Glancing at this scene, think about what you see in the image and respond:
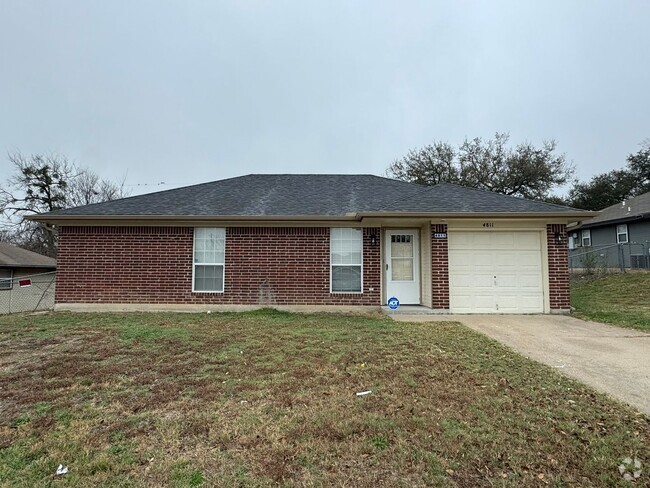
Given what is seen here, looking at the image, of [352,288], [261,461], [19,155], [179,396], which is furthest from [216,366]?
[19,155]

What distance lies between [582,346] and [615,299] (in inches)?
295

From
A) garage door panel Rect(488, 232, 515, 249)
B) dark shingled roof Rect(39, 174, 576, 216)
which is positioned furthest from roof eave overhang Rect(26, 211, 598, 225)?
garage door panel Rect(488, 232, 515, 249)

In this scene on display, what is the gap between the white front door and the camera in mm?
10188

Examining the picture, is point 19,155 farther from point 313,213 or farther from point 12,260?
point 313,213

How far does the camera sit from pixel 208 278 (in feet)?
33.5

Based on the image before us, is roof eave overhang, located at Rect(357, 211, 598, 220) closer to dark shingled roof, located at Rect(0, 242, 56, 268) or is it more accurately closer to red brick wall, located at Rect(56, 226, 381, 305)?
red brick wall, located at Rect(56, 226, 381, 305)

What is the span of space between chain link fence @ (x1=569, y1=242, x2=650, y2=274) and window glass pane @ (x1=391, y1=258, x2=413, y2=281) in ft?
37.7

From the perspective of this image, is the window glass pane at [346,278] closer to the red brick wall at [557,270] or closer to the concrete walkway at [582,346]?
the concrete walkway at [582,346]

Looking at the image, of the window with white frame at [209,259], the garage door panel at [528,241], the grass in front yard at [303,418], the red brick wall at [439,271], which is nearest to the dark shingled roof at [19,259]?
the window with white frame at [209,259]

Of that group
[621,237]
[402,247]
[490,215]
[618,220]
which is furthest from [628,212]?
[402,247]

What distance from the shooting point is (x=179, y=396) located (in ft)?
12.4

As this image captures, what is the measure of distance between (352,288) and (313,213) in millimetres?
2241

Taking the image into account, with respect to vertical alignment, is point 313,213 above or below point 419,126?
below

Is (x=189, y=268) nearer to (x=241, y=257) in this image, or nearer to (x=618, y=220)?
(x=241, y=257)
